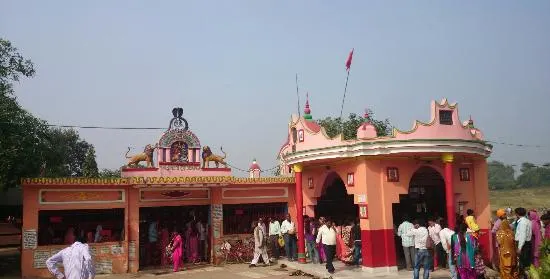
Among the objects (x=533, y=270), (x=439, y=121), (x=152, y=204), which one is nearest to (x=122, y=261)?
(x=152, y=204)

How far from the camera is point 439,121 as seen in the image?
13547 millimetres

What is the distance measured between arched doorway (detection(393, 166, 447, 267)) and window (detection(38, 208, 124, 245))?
31.3ft

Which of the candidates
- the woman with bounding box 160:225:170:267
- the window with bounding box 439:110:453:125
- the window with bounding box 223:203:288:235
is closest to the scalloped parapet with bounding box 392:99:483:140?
the window with bounding box 439:110:453:125

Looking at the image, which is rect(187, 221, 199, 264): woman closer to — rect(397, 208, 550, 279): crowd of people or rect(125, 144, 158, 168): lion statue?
rect(125, 144, 158, 168): lion statue

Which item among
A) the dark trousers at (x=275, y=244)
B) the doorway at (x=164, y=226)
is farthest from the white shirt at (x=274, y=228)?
the doorway at (x=164, y=226)

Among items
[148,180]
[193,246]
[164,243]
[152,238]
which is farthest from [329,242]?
[152,238]

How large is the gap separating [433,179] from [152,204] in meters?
9.59

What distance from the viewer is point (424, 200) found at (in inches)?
669

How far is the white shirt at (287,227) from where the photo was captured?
16.0m

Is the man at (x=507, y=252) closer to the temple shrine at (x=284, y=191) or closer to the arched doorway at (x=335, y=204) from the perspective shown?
the temple shrine at (x=284, y=191)

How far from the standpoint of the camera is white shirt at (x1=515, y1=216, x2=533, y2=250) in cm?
982

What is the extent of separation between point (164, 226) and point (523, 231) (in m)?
11.7

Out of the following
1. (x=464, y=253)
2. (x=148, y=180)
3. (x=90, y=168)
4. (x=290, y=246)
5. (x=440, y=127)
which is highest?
(x=90, y=168)

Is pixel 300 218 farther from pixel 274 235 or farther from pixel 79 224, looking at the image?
pixel 79 224
